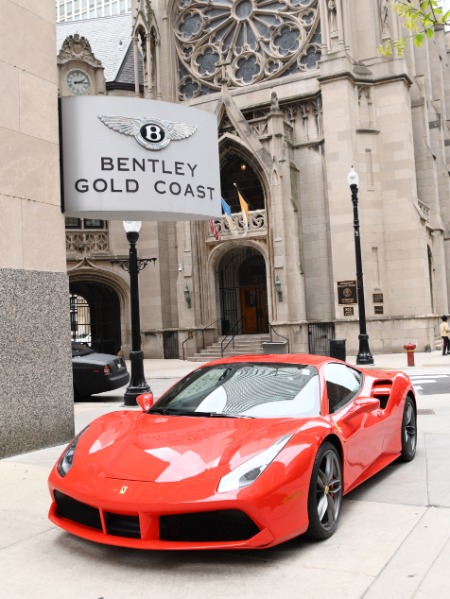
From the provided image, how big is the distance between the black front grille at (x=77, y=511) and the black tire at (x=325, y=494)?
135 cm

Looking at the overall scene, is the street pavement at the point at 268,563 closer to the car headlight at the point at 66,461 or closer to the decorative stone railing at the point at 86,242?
the car headlight at the point at 66,461

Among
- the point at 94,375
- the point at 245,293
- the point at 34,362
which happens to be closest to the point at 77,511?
the point at 34,362

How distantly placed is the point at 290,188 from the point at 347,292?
515 cm

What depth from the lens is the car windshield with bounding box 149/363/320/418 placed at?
4891 mm

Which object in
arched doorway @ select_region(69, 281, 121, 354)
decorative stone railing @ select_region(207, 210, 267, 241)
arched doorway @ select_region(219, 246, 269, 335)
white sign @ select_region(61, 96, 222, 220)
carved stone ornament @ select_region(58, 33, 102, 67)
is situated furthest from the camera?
arched doorway @ select_region(69, 281, 121, 354)

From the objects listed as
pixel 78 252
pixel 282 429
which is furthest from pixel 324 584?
pixel 78 252

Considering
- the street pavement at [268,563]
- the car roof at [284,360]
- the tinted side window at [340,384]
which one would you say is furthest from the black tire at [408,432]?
the car roof at [284,360]

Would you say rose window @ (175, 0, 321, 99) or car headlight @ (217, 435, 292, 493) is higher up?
rose window @ (175, 0, 321, 99)

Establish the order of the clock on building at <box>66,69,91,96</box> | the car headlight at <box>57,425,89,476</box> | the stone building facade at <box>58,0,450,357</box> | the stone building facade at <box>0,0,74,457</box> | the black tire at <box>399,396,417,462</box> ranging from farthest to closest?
1. the clock on building at <box>66,69,91,96</box>
2. the stone building facade at <box>58,0,450,357</box>
3. the stone building facade at <box>0,0,74,457</box>
4. the black tire at <box>399,396,417,462</box>
5. the car headlight at <box>57,425,89,476</box>

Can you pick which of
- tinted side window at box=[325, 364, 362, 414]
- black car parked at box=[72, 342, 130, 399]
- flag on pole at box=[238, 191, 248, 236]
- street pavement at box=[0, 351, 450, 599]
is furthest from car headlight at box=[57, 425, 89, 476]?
flag on pole at box=[238, 191, 248, 236]

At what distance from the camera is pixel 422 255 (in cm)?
2630

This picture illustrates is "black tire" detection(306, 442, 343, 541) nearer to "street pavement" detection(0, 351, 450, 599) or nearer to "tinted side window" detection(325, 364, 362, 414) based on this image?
"street pavement" detection(0, 351, 450, 599)

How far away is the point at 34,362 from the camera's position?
7.78 m

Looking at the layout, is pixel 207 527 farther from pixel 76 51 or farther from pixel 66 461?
pixel 76 51
